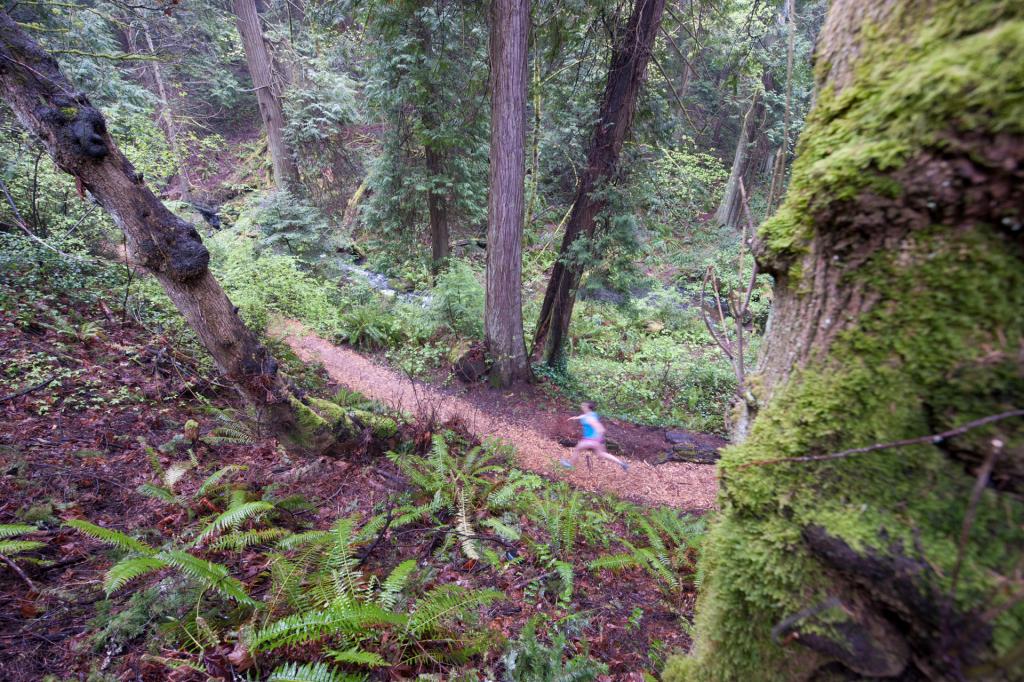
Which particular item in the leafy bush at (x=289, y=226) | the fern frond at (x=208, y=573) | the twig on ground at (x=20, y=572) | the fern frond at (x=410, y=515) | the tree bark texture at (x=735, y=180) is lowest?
the fern frond at (x=410, y=515)

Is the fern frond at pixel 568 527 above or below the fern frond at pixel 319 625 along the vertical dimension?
below

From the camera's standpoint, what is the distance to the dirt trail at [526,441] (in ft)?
21.7

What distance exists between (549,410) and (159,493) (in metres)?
6.61

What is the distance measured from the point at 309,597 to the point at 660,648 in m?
2.25

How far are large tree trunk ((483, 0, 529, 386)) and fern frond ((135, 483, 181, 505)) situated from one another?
6.23 meters

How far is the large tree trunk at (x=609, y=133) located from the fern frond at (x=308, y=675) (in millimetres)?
7951

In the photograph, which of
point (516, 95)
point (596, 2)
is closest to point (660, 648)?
point (516, 95)

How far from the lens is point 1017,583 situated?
0.95m

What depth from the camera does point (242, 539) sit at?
10.1 ft

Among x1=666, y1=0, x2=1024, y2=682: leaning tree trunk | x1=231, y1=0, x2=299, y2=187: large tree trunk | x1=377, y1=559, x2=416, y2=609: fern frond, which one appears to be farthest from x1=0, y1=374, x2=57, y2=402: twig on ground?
x1=231, y1=0, x2=299, y2=187: large tree trunk

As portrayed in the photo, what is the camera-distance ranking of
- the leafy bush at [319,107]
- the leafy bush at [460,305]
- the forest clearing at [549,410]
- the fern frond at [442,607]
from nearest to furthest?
the forest clearing at [549,410] → the fern frond at [442,607] → the leafy bush at [460,305] → the leafy bush at [319,107]

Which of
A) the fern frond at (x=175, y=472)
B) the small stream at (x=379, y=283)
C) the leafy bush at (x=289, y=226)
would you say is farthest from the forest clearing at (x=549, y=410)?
the leafy bush at (x=289, y=226)

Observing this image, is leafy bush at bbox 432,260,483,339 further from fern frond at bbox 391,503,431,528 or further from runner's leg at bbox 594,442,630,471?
fern frond at bbox 391,503,431,528

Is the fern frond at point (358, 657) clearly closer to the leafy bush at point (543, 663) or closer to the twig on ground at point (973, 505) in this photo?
the leafy bush at point (543, 663)
